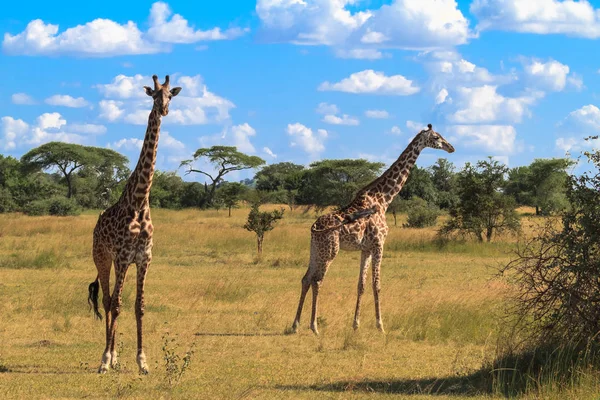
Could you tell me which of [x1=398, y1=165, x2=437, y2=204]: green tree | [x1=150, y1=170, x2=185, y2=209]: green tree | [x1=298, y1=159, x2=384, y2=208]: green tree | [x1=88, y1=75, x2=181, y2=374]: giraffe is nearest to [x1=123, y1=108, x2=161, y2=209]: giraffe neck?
[x1=88, y1=75, x2=181, y2=374]: giraffe

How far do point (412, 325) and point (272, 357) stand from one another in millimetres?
2500

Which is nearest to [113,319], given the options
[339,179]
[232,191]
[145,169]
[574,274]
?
[145,169]

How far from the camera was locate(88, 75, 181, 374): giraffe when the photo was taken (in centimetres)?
862

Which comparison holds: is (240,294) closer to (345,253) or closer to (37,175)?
(345,253)

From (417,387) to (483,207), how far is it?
17.0 m

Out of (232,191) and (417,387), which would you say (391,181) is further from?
(232,191)

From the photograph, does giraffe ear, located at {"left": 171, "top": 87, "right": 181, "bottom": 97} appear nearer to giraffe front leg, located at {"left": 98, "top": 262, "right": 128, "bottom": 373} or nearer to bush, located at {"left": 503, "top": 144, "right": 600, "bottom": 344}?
giraffe front leg, located at {"left": 98, "top": 262, "right": 128, "bottom": 373}

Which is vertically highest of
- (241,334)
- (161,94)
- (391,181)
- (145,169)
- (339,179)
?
(339,179)

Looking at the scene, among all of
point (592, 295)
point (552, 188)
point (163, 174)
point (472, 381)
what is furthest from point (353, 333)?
point (163, 174)

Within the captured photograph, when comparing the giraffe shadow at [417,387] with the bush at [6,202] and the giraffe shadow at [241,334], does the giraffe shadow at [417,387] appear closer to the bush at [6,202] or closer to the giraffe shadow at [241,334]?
the giraffe shadow at [241,334]

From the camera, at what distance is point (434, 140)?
12.5 meters

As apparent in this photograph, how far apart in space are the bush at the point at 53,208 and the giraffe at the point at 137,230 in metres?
32.3

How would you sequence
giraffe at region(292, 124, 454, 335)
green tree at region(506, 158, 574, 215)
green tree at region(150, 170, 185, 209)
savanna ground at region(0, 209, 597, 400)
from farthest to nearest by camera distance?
1. green tree at region(150, 170, 185, 209)
2. green tree at region(506, 158, 574, 215)
3. giraffe at region(292, 124, 454, 335)
4. savanna ground at region(0, 209, 597, 400)

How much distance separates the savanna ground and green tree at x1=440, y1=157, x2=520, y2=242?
11.7ft
